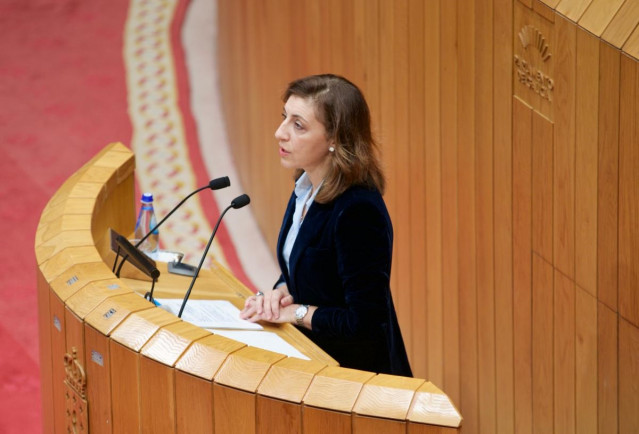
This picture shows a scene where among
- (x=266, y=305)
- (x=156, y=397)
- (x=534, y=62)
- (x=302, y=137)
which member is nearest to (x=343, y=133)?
(x=302, y=137)

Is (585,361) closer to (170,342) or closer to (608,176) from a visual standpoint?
(608,176)

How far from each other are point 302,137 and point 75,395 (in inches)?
31.7

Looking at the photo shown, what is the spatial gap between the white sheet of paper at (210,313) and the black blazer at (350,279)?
0.16 m

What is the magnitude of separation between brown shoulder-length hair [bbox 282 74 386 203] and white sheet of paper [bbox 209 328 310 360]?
349 millimetres

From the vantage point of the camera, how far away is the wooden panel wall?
8.78 feet

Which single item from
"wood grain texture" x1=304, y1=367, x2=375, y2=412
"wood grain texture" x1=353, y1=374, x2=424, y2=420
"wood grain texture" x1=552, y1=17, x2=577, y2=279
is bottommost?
"wood grain texture" x1=304, y1=367, x2=375, y2=412

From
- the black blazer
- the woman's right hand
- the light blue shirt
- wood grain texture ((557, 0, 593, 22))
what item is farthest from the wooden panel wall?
the woman's right hand

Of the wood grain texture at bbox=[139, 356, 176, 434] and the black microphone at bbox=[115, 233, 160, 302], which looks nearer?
the wood grain texture at bbox=[139, 356, 176, 434]

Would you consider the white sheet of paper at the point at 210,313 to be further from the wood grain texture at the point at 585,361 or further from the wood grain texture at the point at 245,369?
the wood grain texture at the point at 585,361

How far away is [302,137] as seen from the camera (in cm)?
256

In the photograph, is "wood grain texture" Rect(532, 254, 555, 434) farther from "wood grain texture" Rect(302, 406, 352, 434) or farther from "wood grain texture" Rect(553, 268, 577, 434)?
"wood grain texture" Rect(302, 406, 352, 434)

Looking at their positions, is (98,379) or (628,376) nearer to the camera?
(98,379)

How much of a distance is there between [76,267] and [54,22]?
500cm

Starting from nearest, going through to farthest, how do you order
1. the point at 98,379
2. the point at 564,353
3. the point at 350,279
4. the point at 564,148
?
the point at 98,379
the point at 350,279
the point at 564,148
the point at 564,353
